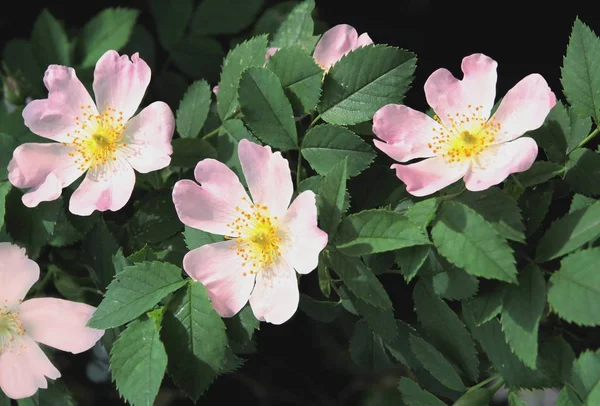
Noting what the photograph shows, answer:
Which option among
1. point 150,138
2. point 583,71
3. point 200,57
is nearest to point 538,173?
point 583,71

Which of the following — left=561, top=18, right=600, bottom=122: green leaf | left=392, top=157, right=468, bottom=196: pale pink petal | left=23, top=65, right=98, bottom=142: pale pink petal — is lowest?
left=23, top=65, right=98, bottom=142: pale pink petal

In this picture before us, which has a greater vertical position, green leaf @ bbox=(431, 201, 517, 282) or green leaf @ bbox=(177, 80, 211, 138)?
green leaf @ bbox=(431, 201, 517, 282)

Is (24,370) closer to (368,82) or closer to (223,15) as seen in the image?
(368,82)

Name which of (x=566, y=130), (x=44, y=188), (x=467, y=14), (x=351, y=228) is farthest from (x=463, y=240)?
(x=467, y=14)

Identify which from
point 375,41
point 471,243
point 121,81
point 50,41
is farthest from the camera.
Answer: point 375,41

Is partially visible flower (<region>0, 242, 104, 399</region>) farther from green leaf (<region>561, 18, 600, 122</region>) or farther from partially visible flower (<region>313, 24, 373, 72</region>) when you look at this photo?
green leaf (<region>561, 18, 600, 122</region>)

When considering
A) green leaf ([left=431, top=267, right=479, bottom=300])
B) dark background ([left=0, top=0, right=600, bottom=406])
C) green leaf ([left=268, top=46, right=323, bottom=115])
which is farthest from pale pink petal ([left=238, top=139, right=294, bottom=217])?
dark background ([left=0, top=0, right=600, bottom=406])

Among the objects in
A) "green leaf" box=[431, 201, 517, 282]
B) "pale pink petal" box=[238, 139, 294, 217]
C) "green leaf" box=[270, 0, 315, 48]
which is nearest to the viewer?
"green leaf" box=[431, 201, 517, 282]
